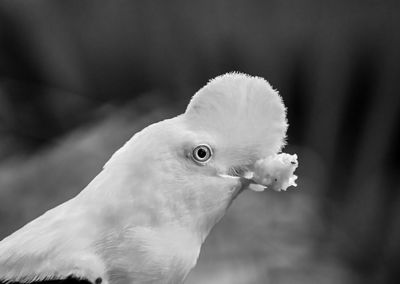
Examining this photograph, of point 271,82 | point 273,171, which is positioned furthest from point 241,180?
point 271,82

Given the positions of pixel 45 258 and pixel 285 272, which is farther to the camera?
pixel 285 272

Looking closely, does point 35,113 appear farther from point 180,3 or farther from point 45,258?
point 45,258

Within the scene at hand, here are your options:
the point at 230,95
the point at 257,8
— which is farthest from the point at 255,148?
the point at 257,8

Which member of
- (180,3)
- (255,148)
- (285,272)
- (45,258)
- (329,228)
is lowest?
A: (45,258)

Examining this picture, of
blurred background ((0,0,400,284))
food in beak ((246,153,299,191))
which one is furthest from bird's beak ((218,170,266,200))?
blurred background ((0,0,400,284))

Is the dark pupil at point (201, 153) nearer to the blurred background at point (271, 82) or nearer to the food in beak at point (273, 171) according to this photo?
the food in beak at point (273, 171)

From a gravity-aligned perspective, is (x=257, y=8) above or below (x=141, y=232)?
above

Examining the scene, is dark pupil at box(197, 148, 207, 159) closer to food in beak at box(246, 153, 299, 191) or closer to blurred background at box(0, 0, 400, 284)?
food in beak at box(246, 153, 299, 191)

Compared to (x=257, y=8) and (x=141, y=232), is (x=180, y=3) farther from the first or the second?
(x=141, y=232)
